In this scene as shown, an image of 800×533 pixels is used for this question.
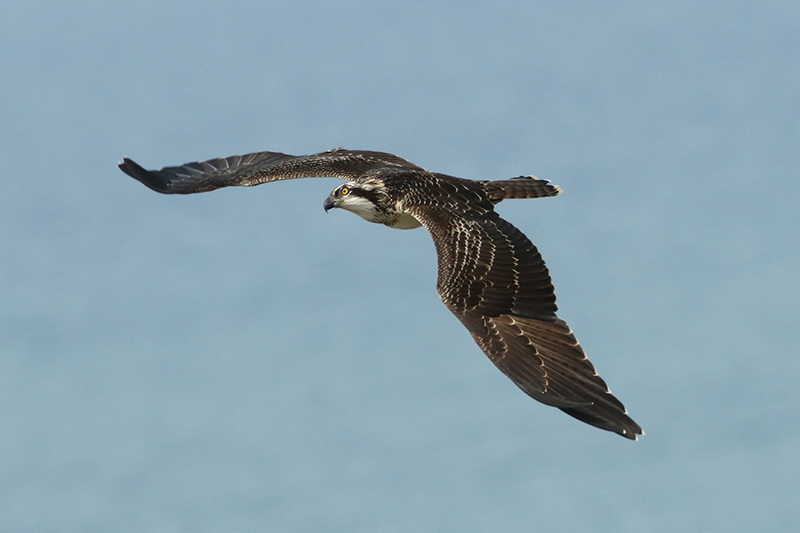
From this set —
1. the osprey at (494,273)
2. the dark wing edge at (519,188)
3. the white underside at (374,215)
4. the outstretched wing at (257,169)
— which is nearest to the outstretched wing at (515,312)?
the osprey at (494,273)

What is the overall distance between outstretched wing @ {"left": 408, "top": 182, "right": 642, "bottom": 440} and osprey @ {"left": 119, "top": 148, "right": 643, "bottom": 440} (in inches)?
0.5

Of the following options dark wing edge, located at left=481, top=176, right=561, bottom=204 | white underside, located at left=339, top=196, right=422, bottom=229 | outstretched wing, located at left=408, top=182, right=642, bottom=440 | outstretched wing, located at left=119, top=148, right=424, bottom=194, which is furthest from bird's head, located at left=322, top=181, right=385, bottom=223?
dark wing edge, located at left=481, top=176, right=561, bottom=204

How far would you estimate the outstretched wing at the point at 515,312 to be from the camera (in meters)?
12.4

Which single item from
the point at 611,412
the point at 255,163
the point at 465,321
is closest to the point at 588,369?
the point at 611,412

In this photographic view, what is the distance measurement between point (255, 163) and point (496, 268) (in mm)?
6464

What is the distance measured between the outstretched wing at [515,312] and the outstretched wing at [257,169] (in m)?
3.01

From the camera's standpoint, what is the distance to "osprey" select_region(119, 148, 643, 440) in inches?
493

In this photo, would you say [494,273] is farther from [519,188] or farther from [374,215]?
[374,215]

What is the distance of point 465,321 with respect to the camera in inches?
522

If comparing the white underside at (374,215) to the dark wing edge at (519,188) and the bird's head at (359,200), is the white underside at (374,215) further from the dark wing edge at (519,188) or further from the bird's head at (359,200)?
the dark wing edge at (519,188)

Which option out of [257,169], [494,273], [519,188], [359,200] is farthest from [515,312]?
[257,169]

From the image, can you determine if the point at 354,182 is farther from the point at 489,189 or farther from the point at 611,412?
the point at 611,412

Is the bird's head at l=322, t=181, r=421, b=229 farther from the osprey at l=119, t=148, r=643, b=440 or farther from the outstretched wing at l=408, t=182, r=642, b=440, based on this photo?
the outstretched wing at l=408, t=182, r=642, b=440

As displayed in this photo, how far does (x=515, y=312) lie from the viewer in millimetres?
13289
